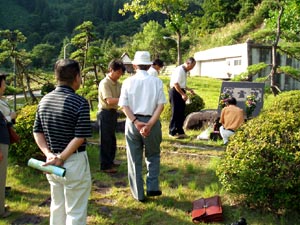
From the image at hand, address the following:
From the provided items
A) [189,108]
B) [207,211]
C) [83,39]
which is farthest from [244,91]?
[83,39]

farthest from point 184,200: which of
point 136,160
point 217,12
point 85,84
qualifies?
point 217,12

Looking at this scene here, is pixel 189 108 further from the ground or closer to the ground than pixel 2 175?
further from the ground

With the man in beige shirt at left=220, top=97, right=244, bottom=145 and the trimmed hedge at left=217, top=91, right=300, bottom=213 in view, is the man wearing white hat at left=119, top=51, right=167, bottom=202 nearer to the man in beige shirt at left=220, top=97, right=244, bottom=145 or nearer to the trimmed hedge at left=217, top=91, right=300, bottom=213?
the trimmed hedge at left=217, top=91, right=300, bottom=213

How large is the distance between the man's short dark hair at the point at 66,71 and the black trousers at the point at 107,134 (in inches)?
97.2

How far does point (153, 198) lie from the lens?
4609 millimetres

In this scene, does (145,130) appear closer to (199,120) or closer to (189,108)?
(199,120)

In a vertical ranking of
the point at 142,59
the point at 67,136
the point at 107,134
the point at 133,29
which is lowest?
the point at 107,134

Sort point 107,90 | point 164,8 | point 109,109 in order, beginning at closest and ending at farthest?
point 107,90, point 109,109, point 164,8

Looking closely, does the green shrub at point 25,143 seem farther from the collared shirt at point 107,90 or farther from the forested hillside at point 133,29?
the forested hillside at point 133,29


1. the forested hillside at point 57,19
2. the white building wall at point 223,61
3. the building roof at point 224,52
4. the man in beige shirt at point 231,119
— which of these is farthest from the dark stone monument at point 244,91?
the forested hillside at point 57,19

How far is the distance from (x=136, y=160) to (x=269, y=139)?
62.5 inches

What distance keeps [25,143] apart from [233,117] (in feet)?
11.6

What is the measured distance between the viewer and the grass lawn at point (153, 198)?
409 cm

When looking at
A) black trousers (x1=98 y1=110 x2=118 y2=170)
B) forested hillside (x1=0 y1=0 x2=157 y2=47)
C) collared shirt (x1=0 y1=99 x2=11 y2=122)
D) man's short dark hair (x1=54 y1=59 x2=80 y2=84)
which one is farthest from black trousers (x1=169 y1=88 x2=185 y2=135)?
forested hillside (x1=0 y1=0 x2=157 y2=47)
